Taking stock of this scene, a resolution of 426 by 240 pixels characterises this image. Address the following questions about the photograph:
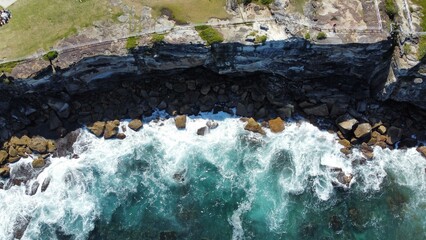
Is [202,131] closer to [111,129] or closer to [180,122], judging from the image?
[180,122]

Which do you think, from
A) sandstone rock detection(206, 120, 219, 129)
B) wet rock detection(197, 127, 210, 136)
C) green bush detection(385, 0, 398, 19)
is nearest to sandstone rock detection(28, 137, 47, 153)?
wet rock detection(197, 127, 210, 136)

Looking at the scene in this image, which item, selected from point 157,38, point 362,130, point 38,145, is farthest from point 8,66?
point 362,130

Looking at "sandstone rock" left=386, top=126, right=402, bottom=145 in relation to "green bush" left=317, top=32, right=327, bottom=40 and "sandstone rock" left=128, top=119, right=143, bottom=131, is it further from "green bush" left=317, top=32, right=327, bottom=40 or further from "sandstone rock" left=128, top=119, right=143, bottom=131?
"sandstone rock" left=128, top=119, right=143, bottom=131

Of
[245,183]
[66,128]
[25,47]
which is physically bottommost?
[245,183]

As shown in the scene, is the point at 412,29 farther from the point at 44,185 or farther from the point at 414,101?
the point at 44,185

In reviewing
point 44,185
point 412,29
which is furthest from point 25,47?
point 412,29

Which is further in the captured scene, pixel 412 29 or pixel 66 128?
pixel 66 128
